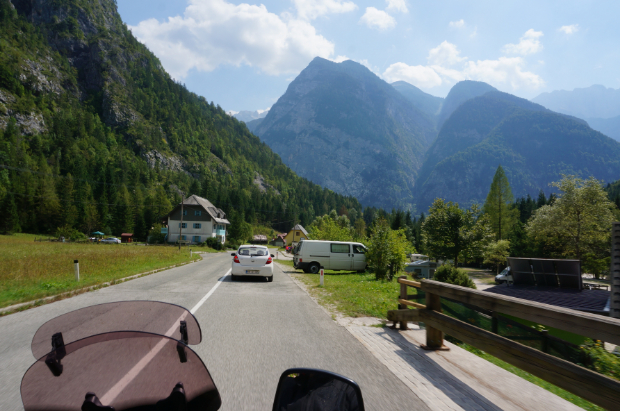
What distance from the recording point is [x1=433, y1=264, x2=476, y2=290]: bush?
12320mm

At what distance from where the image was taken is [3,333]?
6188mm

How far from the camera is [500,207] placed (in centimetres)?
6231

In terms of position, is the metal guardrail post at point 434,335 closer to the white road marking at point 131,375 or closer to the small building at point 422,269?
the white road marking at point 131,375

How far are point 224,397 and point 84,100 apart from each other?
183907mm

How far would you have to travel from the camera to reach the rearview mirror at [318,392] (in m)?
1.89

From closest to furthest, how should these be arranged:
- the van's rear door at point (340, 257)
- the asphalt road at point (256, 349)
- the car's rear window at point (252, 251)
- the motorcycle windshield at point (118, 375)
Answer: the motorcycle windshield at point (118, 375) < the asphalt road at point (256, 349) < the car's rear window at point (252, 251) < the van's rear door at point (340, 257)

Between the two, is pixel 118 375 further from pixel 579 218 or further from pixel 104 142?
pixel 104 142

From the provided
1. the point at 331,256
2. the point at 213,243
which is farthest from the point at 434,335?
the point at 213,243

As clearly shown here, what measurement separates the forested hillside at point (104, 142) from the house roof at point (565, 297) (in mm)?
79205

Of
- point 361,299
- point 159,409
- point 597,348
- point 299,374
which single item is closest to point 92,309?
point 159,409

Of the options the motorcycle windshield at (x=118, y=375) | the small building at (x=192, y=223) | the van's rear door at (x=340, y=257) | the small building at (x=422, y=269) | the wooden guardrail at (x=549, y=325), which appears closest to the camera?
the motorcycle windshield at (x=118, y=375)

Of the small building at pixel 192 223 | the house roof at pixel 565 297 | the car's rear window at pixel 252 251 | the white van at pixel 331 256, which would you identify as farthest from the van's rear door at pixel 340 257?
the small building at pixel 192 223

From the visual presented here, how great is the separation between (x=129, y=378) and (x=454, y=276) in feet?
41.1

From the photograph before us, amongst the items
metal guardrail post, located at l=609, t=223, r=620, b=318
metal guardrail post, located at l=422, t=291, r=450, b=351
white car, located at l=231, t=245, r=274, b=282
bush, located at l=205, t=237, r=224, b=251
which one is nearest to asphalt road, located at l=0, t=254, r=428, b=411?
metal guardrail post, located at l=422, t=291, r=450, b=351
